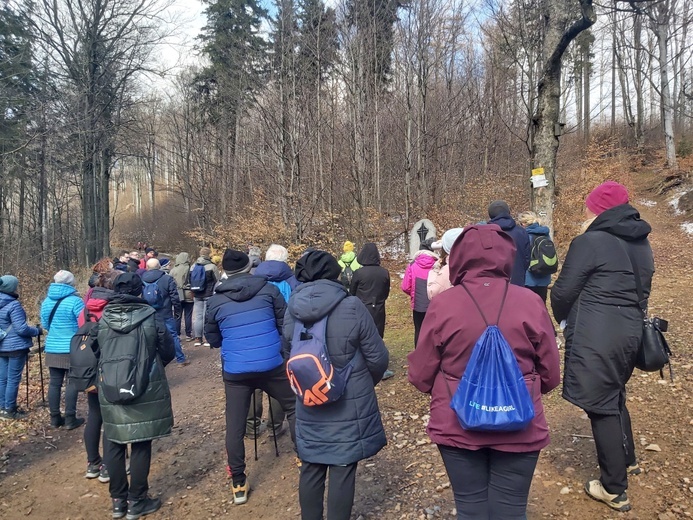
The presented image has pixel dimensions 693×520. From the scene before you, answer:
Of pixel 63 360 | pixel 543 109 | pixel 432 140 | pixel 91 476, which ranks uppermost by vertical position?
pixel 432 140

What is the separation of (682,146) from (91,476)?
29.2 m

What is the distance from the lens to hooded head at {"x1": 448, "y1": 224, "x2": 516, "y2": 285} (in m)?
2.47

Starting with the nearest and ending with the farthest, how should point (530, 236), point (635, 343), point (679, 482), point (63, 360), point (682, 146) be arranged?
point (635, 343) → point (679, 482) → point (63, 360) → point (530, 236) → point (682, 146)

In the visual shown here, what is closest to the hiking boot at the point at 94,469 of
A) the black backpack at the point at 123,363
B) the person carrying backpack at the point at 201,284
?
the black backpack at the point at 123,363

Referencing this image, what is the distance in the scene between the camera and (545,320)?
244cm

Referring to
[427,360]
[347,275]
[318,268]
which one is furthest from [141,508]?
[347,275]

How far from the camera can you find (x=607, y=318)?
10.8 ft

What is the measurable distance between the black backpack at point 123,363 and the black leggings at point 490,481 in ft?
8.48

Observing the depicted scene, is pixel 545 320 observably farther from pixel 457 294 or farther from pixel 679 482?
pixel 679 482

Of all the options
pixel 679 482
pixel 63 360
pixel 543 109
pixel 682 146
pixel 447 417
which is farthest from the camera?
pixel 682 146

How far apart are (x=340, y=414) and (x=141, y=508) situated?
2.36m

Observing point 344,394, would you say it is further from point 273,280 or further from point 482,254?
point 273,280

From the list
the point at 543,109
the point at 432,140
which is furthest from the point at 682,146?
the point at 543,109

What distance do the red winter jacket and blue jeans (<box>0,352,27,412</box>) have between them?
243 inches
